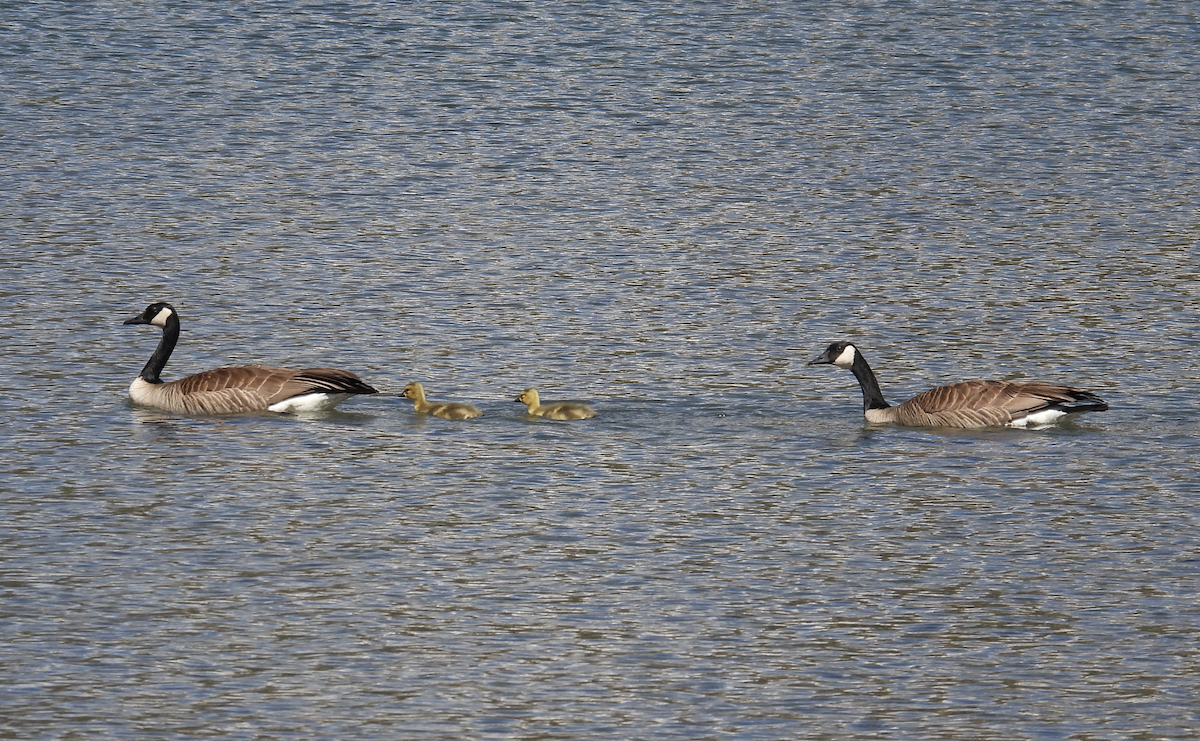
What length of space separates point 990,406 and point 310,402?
219 inches

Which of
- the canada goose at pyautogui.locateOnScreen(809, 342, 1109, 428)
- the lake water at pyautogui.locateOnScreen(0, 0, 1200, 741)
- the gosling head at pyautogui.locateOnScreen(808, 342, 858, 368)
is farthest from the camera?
the gosling head at pyautogui.locateOnScreen(808, 342, 858, 368)

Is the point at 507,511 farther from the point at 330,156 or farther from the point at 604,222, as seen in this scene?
the point at 330,156

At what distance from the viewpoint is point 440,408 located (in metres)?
17.4

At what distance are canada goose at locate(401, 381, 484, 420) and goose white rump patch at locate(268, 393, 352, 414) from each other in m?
0.57

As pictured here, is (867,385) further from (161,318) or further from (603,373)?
(161,318)

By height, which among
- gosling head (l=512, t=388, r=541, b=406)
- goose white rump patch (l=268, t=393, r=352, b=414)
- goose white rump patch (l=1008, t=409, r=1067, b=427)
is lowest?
goose white rump patch (l=1008, t=409, r=1067, b=427)

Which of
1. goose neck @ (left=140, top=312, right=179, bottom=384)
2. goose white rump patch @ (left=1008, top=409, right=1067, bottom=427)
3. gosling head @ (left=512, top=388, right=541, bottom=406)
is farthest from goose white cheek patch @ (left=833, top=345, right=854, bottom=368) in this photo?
goose neck @ (left=140, top=312, right=179, bottom=384)

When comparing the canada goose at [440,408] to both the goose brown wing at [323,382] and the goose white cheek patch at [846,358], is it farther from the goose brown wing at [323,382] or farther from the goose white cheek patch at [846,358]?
the goose white cheek patch at [846,358]

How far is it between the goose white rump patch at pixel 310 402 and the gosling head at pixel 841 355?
4.01 meters

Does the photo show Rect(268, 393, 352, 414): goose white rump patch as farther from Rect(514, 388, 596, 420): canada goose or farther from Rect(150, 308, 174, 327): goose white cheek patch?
Rect(150, 308, 174, 327): goose white cheek patch

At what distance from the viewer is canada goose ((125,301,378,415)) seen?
17.8 metres

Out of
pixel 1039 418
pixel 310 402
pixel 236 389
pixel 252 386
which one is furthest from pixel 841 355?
pixel 236 389

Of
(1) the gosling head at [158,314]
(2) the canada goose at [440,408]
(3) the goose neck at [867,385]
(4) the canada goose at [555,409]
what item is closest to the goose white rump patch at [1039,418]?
(3) the goose neck at [867,385]

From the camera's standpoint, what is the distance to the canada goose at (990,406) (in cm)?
1738
